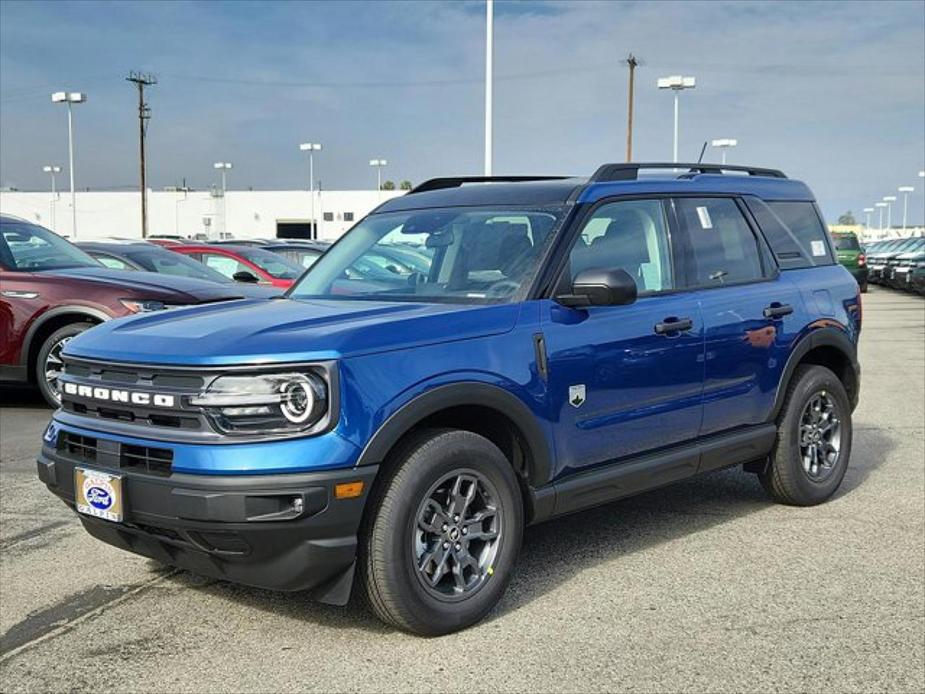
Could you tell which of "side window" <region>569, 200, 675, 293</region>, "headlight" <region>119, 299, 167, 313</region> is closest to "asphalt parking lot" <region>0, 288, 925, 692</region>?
"side window" <region>569, 200, 675, 293</region>

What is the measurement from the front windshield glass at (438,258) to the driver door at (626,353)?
0.23m

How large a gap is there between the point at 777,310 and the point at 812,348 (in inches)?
17.7

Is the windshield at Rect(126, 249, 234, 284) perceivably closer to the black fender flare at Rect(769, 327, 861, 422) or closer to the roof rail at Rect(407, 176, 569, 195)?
the roof rail at Rect(407, 176, 569, 195)

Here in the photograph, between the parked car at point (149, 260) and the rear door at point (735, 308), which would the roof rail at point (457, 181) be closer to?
the rear door at point (735, 308)

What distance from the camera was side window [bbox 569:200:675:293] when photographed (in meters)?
4.71

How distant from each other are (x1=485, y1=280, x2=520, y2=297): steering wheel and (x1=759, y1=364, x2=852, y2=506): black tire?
2.13 metres

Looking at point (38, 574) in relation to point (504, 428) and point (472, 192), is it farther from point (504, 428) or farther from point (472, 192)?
point (472, 192)

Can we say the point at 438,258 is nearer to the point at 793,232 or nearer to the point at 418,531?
the point at 418,531

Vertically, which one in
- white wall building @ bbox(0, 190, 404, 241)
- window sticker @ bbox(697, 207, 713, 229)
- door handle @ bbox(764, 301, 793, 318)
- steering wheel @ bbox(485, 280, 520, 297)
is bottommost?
door handle @ bbox(764, 301, 793, 318)

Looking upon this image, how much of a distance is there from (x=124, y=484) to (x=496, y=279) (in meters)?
1.80

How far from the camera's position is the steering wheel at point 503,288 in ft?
14.4

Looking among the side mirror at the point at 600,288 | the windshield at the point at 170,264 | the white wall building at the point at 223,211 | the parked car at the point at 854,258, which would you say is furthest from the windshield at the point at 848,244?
the white wall building at the point at 223,211

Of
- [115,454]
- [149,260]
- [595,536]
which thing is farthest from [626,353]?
[149,260]

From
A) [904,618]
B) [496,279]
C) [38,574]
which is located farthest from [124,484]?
[904,618]
